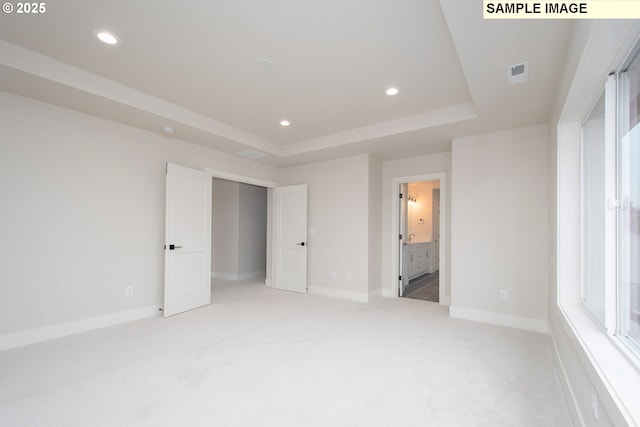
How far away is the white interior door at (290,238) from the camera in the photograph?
5.56m

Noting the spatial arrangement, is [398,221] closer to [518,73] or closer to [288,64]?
[518,73]

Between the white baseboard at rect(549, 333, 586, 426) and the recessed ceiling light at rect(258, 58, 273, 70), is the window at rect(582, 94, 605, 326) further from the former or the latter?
the recessed ceiling light at rect(258, 58, 273, 70)

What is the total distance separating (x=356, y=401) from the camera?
79.1 inches

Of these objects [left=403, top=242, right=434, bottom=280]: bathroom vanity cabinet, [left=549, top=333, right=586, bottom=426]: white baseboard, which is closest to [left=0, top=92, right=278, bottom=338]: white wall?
[left=549, top=333, right=586, bottom=426]: white baseboard

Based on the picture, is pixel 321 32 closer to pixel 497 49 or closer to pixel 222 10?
pixel 222 10

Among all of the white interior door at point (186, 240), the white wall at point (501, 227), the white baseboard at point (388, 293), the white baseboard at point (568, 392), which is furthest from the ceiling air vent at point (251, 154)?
the white baseboard at point (568, 392)

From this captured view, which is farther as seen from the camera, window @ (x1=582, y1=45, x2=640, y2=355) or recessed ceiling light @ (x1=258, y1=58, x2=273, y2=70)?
recessed ceiling light @ (x1=258, y1=58, x2=273, y2=70)

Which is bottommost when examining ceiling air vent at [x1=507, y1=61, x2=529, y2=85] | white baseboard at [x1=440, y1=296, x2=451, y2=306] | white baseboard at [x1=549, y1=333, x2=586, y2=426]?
white baseboard at [x1=440, y1=296, x2=451, y2=306]

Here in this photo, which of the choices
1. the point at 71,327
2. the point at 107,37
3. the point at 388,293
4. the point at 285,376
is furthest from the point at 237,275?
the point at 107,37

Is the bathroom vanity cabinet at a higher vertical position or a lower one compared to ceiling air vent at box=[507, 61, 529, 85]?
lower

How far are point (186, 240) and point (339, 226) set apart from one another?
99.1 inches

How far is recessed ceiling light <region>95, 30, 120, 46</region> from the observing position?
2.27 meters

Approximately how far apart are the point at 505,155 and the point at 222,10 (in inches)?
144

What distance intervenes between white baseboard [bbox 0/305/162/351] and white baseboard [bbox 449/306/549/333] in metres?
4.17
